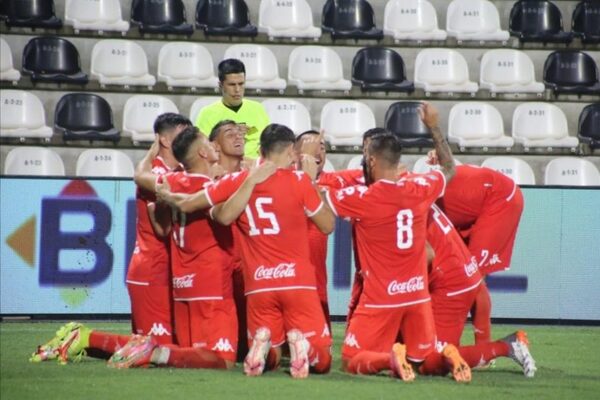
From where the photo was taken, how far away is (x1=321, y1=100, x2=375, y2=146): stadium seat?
48.4ft

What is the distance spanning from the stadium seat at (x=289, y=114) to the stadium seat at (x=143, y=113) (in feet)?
3.79

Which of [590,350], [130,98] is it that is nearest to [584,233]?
[590,350]


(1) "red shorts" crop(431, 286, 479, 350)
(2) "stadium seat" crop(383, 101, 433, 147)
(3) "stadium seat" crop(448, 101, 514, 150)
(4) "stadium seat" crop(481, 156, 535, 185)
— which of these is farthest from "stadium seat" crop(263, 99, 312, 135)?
(1) "red shorts" crop(431, 286, 479, 350)

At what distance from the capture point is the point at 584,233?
12.4 m

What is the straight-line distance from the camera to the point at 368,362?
821 cm

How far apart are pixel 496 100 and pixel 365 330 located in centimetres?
811

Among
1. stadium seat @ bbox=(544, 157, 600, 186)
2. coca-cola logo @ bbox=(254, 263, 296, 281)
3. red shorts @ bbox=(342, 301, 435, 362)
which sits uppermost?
coca-cola logo @ bbox=(254, 263, 296, 281)

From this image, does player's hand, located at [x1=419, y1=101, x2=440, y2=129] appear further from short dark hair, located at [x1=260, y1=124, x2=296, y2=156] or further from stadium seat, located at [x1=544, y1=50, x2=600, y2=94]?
stadium seat, located at [x1=544, y1=50, x2=600, y2=94]

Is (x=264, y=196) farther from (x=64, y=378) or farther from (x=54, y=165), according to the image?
(x=54, y=165)

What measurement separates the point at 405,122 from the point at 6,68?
16.0 feet

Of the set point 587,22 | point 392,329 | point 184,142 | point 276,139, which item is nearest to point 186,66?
point 587,22

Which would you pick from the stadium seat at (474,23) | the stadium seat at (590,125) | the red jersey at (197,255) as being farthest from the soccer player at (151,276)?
the stadium seat at (590,125)

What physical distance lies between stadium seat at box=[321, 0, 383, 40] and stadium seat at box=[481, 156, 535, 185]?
2.31 metres

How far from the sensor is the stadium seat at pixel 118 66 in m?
15.0
